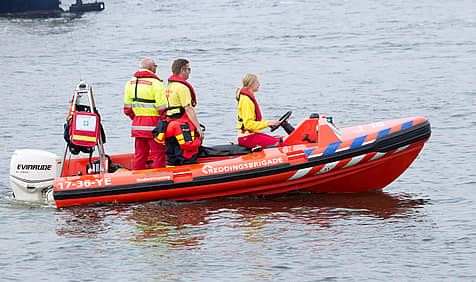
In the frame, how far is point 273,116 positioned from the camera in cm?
1736

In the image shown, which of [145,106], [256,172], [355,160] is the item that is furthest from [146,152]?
[355,160]

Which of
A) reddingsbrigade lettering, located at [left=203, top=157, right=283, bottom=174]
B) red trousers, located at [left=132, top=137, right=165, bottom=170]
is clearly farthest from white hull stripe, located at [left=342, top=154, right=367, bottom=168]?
red trousers, located at [left=132, top=137, right=165, bottom=170]

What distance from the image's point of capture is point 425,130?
953 cm

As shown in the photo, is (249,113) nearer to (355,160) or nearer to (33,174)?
(355,160)

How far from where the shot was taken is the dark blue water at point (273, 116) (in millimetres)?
7992

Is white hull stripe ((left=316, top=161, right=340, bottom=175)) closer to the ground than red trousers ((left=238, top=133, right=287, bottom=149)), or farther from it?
closer to the ground

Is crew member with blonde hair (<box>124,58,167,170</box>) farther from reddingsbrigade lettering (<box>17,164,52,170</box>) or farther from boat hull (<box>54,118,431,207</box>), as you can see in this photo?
reddingsbrigade lettering (<box>17,164,52,170</box>)

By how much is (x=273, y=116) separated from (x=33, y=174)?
→ 8.30 meters

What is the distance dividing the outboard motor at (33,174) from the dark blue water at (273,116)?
20 centimetres

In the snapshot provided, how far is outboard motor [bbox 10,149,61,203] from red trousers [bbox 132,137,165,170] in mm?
921

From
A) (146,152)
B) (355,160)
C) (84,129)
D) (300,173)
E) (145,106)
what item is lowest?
(300,173)

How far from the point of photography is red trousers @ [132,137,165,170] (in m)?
9.67

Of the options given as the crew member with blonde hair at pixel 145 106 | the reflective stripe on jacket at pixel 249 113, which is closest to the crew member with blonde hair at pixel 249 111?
the reflective stripe on jacket at pixel 249 113

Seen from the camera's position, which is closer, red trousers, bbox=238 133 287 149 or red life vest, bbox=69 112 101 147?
red life vest, bbox=69 112 101 147
